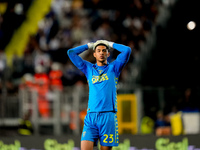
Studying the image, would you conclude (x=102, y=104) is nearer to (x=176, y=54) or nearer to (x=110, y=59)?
(x=176, y=54)

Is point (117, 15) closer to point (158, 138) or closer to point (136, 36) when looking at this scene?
point (136, 36)

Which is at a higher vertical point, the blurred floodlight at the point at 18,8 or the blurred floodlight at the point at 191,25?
the blurred floodlight at the point at 18,8

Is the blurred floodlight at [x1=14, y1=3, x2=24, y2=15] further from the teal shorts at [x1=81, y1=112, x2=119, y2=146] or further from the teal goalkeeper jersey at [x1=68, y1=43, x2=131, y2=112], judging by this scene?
the teal shorts at [x1=81, y1=112, x2=119, y2=146]

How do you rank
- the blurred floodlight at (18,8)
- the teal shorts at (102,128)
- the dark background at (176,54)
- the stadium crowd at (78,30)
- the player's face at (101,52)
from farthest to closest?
the blurred floodlight at (18,8), the stadium crowd at (78,30), the dark background at (176,54), the player's face at (101,52), the teal shorts at (102,128)

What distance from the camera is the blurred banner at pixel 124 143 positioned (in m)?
7.50

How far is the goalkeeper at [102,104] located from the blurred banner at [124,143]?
2212 millimetres

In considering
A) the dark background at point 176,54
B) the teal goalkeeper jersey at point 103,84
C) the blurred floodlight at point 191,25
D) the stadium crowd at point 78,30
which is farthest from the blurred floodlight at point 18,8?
the teal goalkeeper jersey at point 103,84

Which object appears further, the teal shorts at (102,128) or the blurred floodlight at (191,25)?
the blurred floodlight at (191,25)

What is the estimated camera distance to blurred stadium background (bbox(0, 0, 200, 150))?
33.9 ft

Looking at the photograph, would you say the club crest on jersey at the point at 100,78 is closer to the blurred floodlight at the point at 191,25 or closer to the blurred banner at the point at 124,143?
the blurred banner at the point at 124,143

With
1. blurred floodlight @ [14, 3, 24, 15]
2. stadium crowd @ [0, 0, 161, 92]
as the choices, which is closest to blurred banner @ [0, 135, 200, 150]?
stadium crowd @ [0, 0, 161, 92]

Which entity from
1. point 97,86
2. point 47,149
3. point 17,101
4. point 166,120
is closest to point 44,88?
point 17,101

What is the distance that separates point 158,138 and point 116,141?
2283 millimetres

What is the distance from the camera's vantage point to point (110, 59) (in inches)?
579
